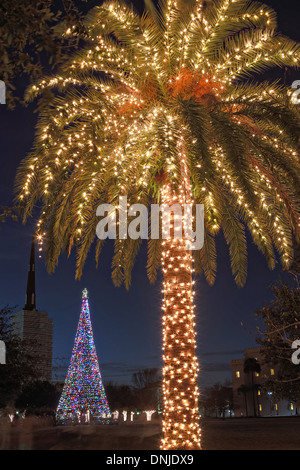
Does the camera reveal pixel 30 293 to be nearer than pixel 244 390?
No

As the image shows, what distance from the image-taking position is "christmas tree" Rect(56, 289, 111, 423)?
36719mm

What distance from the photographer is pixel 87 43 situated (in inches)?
413

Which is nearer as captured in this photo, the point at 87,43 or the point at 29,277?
the point at 87,43

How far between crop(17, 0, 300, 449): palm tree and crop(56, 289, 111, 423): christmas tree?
1080 inches

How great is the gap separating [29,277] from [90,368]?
76495mm

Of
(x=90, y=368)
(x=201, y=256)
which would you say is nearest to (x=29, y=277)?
(x=90, y=368)

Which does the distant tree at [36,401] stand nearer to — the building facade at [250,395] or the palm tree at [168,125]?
the building facade at [250,395]

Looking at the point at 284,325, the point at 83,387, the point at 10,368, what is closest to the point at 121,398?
the point at 83,387

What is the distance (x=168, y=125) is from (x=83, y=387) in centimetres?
3100

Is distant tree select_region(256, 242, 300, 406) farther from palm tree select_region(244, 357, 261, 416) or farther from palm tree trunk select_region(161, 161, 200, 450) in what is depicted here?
palm tree select_region(244, 357, 261, 416)

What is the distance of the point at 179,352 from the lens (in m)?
9.78

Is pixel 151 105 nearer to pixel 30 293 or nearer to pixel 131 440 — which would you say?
pixel 131 440

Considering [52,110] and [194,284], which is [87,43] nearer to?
[52,110]

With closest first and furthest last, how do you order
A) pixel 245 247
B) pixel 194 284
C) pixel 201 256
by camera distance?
pixel 194 284 → pixel 245 247 → pixel 201 256
